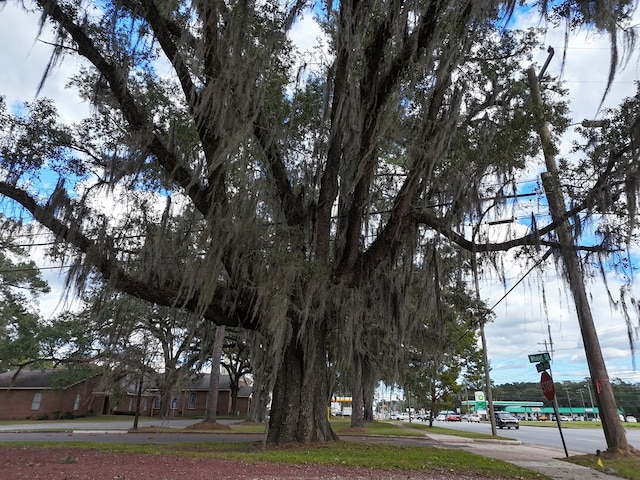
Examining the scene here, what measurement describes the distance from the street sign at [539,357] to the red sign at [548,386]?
35cm

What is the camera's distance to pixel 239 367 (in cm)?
3484

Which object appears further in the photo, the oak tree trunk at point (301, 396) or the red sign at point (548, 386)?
the red sign at point (548, 386)

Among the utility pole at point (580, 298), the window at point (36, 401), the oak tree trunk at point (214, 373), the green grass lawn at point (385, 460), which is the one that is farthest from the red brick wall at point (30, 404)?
the utility pole at point (580, 298)

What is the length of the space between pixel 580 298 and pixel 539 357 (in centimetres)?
283

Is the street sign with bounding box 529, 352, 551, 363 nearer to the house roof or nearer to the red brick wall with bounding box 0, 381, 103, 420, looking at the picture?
the house roof

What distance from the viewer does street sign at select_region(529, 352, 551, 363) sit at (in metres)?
10.4

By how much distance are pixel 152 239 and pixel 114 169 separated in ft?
5.15

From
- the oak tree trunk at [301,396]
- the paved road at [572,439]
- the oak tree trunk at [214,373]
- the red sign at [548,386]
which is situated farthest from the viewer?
the oak tree trunk at [214,373]

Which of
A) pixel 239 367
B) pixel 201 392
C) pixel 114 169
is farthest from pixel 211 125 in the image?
pixel 201 392

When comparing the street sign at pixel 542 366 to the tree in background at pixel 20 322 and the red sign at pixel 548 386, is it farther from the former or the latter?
the tree in background at pixel 20 322

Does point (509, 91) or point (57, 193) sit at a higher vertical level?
point (509, 91)

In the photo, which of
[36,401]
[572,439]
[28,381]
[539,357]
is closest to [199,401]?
[36,401]

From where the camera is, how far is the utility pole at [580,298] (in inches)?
328

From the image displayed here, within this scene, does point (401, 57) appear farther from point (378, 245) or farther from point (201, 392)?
point (201, 392)
